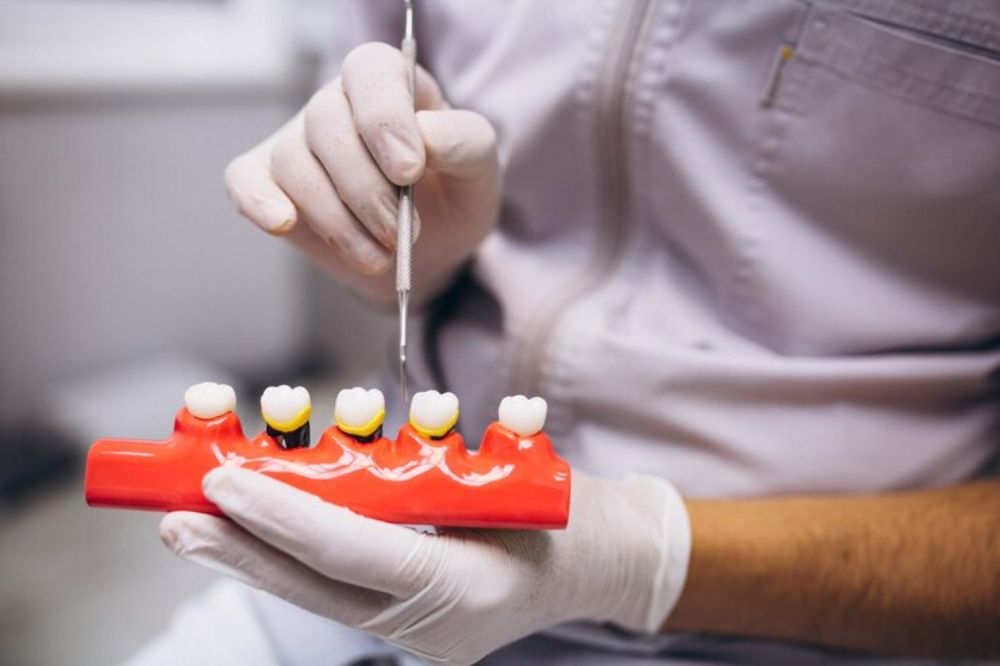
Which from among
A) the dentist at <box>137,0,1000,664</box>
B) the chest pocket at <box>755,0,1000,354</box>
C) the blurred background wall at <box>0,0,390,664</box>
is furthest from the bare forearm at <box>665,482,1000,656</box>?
the blurred background wall at <box>0,0,390,664</box>

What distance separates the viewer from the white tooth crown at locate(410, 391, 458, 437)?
1.42 ft

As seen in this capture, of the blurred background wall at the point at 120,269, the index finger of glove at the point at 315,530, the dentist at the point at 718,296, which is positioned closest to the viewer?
the index finger of glove at the point at 315,530

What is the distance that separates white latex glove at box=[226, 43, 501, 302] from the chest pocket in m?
0.25

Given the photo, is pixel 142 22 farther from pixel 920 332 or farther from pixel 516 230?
pixel 920 332

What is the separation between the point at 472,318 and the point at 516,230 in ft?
0.32

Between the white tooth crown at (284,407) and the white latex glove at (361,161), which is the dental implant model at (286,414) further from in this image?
the white latex glove at (361,161)

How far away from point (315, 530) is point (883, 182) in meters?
0.49

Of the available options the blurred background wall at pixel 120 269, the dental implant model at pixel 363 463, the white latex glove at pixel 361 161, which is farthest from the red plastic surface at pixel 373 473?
the blurred background wall at pixel 120 269

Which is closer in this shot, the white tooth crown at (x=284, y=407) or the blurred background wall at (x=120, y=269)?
the white tooth crown at (x=284, y=407)

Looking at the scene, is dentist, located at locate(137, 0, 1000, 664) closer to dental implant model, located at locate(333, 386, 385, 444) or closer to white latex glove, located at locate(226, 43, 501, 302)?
white latex glove, located at locate(226, 43, 501, 302)

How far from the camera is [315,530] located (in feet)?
1.31

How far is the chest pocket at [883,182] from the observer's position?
0.56m

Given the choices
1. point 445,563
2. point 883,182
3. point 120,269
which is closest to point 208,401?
point 445,563

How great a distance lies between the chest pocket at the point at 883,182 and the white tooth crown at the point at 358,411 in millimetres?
360
